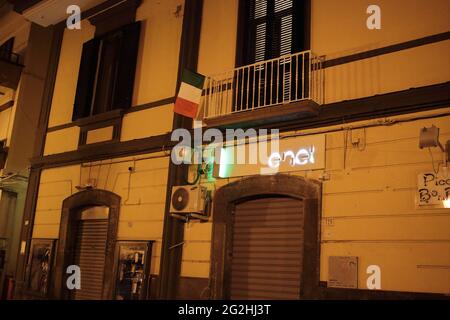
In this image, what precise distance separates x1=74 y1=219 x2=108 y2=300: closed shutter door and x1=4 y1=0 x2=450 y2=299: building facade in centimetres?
4

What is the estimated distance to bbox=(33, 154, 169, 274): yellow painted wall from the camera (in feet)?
29.3

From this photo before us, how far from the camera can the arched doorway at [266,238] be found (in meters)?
7.04

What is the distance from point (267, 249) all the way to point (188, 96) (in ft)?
8.98

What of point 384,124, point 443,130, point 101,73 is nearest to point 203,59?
point 101,73

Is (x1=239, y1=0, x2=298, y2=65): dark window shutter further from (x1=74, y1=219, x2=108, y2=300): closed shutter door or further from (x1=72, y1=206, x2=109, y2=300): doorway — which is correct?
(x1=74, y1=219, x2=108, y2=300): closed shutter door

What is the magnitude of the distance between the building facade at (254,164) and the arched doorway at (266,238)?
2 centimetres

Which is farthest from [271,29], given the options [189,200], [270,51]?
[189,200]

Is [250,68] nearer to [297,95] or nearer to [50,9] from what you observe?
[297,95]

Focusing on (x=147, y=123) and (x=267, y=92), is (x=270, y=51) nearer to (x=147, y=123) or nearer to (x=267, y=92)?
(x=267, y=92)

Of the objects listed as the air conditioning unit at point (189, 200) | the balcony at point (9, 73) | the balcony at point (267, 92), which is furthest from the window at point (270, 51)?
the balcony at point (9, 73)

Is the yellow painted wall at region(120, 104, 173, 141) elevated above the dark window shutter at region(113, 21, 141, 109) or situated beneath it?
situated beneath

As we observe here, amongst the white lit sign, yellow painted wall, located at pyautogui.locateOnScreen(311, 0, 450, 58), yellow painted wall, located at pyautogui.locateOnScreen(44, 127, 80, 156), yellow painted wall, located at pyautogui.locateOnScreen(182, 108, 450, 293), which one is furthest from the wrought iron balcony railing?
yellow painted wall, located at pyautogui.locateOnScreen(44, 127, 80, 156)

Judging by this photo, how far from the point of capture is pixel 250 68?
834 cm

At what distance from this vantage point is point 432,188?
6082 mm
